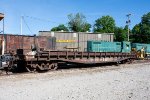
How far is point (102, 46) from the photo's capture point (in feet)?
105

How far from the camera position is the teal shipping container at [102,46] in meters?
31.1

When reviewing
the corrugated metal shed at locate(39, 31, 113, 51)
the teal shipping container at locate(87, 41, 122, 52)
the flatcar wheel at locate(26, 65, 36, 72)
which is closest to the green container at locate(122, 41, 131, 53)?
the teal shipping container at locate(87, 41, 122, 52)

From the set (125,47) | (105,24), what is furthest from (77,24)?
(125,47)

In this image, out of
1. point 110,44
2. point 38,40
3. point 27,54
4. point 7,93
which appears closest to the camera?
point 7,93

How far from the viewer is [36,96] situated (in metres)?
10.4

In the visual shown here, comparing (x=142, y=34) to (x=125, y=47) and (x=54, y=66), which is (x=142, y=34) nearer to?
(x=125, y=47)

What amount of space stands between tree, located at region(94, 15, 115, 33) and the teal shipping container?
74.3 metres

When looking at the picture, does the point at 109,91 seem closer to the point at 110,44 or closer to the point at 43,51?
the point at 43,51

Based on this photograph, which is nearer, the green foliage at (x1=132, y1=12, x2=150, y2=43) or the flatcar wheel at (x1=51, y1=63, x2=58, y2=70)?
the flatcar wheel at (x1=51, y1=63, x2=58, y2=70)

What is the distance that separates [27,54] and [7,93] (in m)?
8.42

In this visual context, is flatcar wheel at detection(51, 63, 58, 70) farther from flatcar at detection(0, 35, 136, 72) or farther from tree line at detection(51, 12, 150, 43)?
tree line at detection(51, 12, 150, 43)

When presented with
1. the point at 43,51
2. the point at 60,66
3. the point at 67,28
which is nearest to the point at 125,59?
the point at 60,66

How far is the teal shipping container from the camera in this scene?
102ft

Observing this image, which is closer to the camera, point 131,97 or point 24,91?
point 131,97
